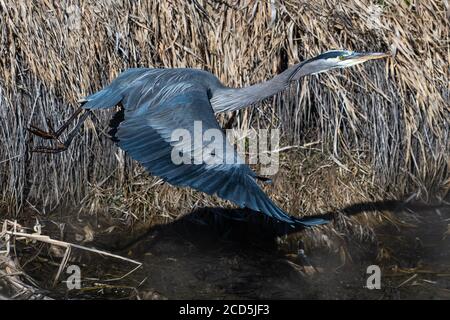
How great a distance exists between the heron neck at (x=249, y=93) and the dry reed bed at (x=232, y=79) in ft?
2.56

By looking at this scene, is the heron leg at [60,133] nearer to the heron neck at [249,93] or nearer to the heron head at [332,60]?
the heron neck at [249,93]

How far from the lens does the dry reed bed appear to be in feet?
21.7

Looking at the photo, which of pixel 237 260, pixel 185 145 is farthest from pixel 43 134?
pixel 237 260

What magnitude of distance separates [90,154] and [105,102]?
3.18 ft

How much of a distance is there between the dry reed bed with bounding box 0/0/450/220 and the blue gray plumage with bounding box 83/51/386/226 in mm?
527

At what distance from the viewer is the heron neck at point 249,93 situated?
5871 mm

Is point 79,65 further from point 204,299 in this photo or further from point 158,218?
point 204,299

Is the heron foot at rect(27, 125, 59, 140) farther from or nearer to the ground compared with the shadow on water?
farther from the ground

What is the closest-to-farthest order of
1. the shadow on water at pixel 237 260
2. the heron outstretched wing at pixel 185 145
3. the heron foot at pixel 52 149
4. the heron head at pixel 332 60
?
the heron outstretched wing at pixel 185 145, the heron head at pixel 332 60, the shadow on water at pixel 237 260, the heron foot at pixel 52 149

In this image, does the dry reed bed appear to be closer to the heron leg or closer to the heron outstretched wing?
the heron leg

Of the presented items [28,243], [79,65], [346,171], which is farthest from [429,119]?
[28,243]

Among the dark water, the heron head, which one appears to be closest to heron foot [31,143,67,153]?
the dark water

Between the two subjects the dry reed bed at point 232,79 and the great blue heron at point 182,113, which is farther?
the dry reed bed at point 232,79

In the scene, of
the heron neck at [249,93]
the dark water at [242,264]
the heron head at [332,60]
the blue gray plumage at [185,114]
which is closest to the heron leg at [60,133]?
the blue gray plumage at [185,114]
